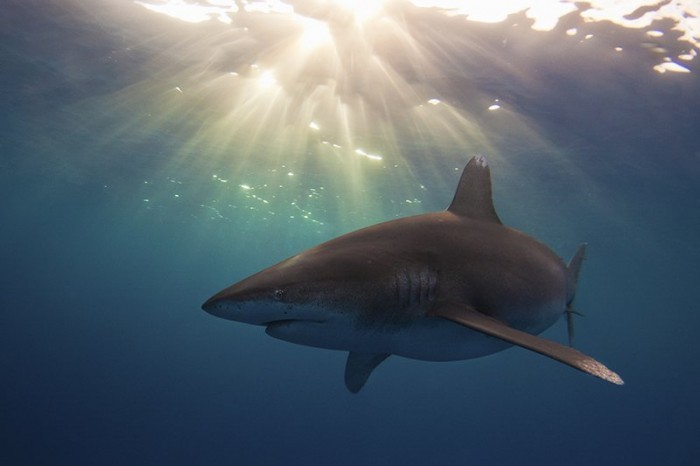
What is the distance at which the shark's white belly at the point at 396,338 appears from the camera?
104 inches

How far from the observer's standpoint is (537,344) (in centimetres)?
236

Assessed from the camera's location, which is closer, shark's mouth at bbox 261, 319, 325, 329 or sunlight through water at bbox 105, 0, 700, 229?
shark's mouth at bbox 261, 319, 325, 329

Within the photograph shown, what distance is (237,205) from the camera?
3164 centimetres

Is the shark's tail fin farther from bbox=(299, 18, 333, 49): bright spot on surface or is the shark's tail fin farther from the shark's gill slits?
bbox=(299, 18, 333, 49): bright spot on surface

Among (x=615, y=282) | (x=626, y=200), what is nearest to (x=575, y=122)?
(x=626, y=200)

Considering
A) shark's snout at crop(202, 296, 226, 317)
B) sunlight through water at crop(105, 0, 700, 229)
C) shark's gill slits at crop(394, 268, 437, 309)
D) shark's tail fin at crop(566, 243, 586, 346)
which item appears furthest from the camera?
sunlight through water at crop(105, 0, 700, 229)

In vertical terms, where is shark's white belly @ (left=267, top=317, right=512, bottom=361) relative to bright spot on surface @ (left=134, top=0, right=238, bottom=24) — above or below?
below

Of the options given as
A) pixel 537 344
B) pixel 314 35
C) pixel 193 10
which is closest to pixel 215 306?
pixel 537 344

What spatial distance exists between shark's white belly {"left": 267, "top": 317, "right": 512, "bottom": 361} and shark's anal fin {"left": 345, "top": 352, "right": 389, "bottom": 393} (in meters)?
0.83

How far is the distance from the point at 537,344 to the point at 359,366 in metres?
2.30

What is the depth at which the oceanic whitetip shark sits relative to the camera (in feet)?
7.93

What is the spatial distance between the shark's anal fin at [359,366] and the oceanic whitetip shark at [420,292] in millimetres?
11

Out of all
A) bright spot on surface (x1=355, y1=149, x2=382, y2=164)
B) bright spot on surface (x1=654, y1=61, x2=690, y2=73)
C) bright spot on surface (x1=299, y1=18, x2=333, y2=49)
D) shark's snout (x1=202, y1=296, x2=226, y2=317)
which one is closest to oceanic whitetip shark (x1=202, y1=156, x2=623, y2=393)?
shark's snout (x1=202, y1=296, x2=226, y2=317)

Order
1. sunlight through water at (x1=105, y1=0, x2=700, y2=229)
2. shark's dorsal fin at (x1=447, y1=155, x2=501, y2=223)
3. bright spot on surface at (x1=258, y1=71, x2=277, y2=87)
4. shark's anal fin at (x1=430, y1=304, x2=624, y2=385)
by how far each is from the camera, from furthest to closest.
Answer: bright spot on surface at (x1=258, y1=71, x2=277, y2=87)
sunlight through water at (x1=105, y1=0, x2=700, y2=229)
shark's dorsal fin at (x1=447, y1=155, x2=501, y2=223)
shark's anal fin at (x1=430, y1=304, x2=624, y2=385)
